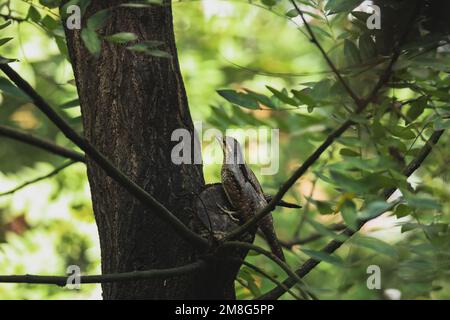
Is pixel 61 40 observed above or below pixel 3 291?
above

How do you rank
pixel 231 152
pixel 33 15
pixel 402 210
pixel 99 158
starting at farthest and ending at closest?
pixel 33 15
pixel 231 152
pixel 402 210
pixel 99 158

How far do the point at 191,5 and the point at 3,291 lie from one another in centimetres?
240

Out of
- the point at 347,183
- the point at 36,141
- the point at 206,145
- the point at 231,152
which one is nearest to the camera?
the point at 347,183

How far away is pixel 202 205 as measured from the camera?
2.16 meters

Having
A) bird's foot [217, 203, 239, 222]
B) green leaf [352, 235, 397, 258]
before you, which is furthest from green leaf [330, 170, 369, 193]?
bird's foot [217, 203, 239, 222]

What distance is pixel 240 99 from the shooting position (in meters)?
2.00

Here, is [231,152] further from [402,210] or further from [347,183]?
[347,183]

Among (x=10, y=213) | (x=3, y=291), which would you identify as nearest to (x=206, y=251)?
(x=3, y=291)

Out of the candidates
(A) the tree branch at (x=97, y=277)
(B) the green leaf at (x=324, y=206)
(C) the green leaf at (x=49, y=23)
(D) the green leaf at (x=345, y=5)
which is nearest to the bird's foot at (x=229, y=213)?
(A) the tree branch at (x=97, y=277)

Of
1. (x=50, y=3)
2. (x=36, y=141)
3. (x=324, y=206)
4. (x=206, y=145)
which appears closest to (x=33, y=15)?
(x=50, y=3)

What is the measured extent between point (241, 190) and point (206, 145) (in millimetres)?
970

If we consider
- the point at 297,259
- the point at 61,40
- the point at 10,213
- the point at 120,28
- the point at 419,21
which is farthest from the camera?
the point at 10,213

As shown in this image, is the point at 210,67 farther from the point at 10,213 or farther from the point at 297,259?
the point at 297,259

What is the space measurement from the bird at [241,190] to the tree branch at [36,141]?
516 millimetres
